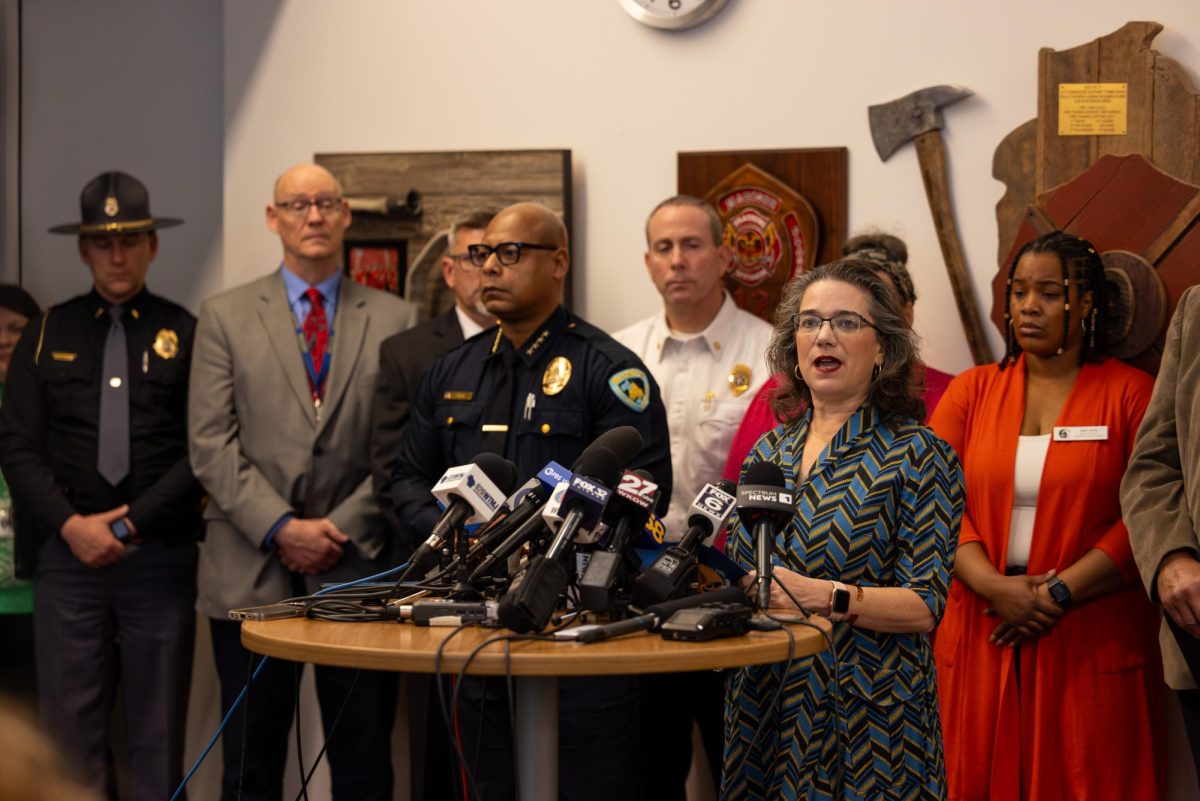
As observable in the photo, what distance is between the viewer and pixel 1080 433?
3.80 metres

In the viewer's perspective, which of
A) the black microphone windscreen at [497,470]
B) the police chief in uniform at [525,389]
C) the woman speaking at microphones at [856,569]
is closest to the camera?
the black microphone windscreen at [497,470]

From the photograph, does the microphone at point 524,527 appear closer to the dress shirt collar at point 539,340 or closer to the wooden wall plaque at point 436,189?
the dress shirt collar at point 539,340

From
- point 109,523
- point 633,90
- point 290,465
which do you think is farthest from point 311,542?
point 633,90

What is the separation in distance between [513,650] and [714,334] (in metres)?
2.45

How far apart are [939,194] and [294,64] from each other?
231 cm

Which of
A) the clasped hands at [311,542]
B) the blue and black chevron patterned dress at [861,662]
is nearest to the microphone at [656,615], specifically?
the blue and black chevron patterned dress at [861,662]

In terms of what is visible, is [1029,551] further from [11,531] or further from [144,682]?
[11,531]

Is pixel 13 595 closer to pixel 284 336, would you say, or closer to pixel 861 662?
pixel 284 336

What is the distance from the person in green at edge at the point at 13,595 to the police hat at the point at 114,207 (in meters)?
0.48

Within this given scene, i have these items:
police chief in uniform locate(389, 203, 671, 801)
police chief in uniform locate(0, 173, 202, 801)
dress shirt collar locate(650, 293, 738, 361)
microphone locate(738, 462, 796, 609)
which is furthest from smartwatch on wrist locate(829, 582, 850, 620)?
police chief in uniform locate(0, 173, 202, 801)

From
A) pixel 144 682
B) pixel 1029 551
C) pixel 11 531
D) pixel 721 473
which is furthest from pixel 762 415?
pixel 11 531

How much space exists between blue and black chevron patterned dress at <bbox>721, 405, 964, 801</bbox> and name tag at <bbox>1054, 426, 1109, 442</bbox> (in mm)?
1176

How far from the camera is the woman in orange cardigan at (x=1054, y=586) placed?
12.2ft

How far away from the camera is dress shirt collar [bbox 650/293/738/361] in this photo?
4.31 meters
